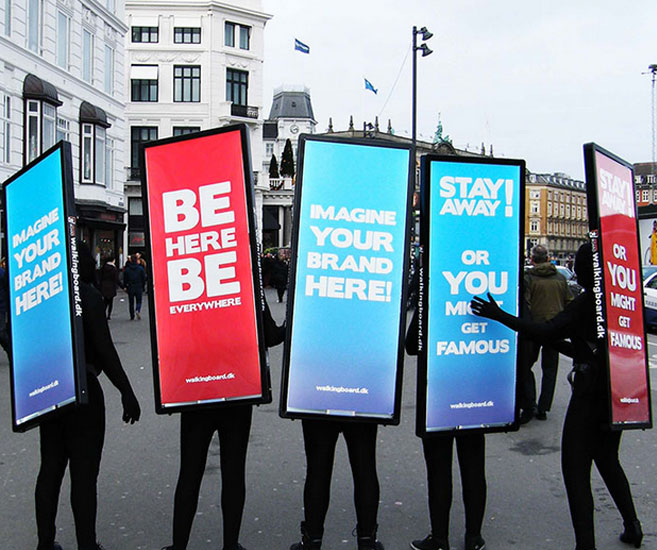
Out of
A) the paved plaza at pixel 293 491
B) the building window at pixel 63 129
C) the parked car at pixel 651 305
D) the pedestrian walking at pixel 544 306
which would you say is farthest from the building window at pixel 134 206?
the pedestrian walking at pixel 544 306

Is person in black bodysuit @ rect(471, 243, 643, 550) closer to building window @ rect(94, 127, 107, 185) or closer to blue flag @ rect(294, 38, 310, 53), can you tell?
building window @ rect(94, 127, 107, 185)

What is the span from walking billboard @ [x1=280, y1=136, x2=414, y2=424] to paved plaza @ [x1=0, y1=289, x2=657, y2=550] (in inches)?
37.5

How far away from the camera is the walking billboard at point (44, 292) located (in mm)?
4152

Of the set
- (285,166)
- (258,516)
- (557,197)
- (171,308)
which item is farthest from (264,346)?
(557,197)

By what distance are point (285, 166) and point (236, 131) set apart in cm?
6951

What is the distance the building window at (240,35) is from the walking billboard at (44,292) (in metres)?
45.4

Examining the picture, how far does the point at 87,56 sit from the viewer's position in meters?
30.0

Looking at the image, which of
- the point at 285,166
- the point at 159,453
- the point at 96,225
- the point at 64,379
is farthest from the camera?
the point at 285,166

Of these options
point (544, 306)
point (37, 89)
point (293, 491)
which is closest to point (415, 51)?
point (37, 89)

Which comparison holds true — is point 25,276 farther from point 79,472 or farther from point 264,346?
point 264,346

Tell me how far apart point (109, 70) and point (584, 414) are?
3107 centimetres

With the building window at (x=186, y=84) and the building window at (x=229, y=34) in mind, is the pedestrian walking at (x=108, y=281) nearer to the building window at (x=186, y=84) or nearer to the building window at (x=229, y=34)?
the building window at (x=186, y=84)

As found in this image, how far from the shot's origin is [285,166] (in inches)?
2879

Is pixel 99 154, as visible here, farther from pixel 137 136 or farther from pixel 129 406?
pixel 129 406
